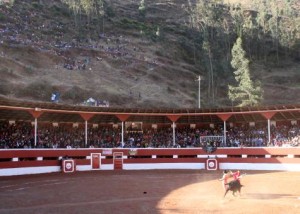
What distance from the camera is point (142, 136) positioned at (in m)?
41.9

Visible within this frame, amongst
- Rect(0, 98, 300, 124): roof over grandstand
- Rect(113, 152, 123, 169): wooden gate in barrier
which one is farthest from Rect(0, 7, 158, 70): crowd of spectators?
Rect(113, 152, 123, 169): wooden gate in barrier

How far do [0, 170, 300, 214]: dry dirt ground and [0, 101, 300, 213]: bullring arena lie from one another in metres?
0.04

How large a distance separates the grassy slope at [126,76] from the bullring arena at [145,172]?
1026 inches

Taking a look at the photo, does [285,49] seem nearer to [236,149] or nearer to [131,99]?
[131,99]

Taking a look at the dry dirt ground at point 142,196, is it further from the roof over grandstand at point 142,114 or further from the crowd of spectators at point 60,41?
the crowd of spectators at point 60,41

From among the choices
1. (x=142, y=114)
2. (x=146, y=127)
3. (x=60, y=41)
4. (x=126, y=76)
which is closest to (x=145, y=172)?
(x=142, y=114)

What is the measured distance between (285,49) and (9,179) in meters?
86.9

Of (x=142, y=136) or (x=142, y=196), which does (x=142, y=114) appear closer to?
(x=142, y=136)

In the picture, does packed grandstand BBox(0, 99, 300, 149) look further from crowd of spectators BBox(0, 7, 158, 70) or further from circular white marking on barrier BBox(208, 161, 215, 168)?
crowd of spectators BBox(0, 7, 158, 70)

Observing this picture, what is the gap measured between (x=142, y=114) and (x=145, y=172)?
5906mm

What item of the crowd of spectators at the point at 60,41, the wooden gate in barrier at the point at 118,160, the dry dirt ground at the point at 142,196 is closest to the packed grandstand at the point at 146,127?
the wooden gate in barrier at the point at 118,160

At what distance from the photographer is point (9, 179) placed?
2897 cm

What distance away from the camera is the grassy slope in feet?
219

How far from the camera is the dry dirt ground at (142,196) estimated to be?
1681 centimetres
